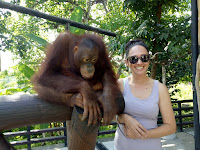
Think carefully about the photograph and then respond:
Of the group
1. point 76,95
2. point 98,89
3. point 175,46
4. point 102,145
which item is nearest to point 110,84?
point 98,89

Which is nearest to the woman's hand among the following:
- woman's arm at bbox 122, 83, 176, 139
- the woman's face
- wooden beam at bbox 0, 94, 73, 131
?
woman's arm at bbox 122, 83, 176, 139

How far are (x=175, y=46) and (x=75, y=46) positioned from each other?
1.73 m

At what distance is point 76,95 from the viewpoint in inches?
29.0

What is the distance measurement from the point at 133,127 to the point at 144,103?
0.66 ft

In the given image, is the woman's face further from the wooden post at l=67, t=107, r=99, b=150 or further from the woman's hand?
the wooden post at l=67, t=107, r=99, b=150

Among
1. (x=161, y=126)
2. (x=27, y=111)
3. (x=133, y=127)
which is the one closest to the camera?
(x=27, y=111)

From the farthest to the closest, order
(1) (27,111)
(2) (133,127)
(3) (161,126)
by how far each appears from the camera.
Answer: (3) (161,126), (2) (133,127), (1) (27,111)

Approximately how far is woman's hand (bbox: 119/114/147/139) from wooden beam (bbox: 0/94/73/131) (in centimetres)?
38

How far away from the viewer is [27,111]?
2.02ft

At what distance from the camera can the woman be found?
108cm

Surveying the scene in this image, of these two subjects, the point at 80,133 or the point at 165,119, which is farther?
the point at 165,119

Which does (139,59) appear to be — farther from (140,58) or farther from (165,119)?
(165,119)

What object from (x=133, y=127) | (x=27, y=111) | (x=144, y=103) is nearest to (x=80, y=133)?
(x=27, y=111)

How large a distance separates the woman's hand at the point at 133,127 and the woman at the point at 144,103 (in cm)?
2
